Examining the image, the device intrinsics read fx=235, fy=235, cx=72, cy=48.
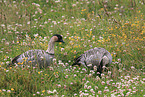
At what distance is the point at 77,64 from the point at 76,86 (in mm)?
1537

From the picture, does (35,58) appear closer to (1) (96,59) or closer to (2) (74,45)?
(1) (96,59)

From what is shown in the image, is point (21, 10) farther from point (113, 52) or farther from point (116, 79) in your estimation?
point (116, 79)

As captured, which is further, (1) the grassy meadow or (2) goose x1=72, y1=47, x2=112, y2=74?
(2) goose x1=72, y1=47, x2=112, y2=74

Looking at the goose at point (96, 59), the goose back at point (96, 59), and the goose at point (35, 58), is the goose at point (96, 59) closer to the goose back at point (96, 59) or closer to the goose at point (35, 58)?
the goose back at point (96, 59)

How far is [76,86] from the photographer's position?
6.00 meters

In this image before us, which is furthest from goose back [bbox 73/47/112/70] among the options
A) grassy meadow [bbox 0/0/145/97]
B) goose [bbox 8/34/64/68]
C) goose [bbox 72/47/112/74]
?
goose [bbox 8/34/64/68]

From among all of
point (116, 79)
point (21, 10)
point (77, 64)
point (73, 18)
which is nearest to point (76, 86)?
point (116, 79)

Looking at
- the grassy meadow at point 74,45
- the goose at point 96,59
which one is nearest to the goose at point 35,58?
the grassy meadow at point 74,45

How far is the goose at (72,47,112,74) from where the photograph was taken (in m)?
6.98

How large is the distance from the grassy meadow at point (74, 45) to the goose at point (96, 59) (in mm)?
226

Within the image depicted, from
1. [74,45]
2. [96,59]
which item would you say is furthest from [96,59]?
[74,45]

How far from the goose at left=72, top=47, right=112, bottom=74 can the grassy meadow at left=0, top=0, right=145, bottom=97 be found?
0.74 feet

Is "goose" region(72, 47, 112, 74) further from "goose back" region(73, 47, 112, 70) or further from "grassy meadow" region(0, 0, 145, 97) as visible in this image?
"grassy meadow" region(0, 0, 145, 97)

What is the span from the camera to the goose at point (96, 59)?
22.9 ft
